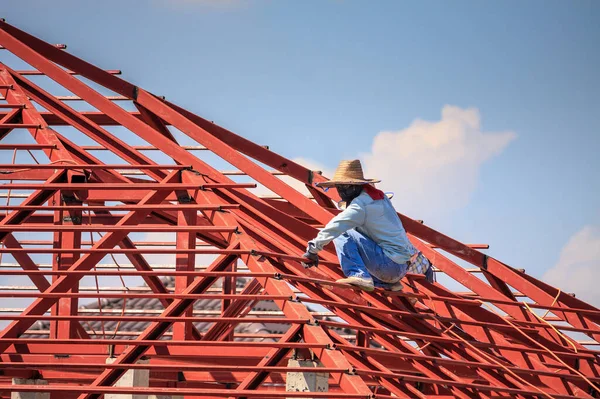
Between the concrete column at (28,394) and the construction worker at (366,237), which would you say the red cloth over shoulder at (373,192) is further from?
the concrete column at (28,394)

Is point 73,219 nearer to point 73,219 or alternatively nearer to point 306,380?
point 73,219

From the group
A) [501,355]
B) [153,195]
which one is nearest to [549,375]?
[501,355]

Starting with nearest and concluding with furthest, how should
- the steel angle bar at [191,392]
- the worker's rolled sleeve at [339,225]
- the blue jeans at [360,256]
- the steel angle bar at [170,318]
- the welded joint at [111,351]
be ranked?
the steel angle bar at [191,392] < the steel angle bar at [170,318] < the worker's rolled sleeve at [339,225] < the blue jeans at [360,256] < the welded joint at [111,351]

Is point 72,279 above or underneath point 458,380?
above

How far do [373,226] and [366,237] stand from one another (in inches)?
7.9

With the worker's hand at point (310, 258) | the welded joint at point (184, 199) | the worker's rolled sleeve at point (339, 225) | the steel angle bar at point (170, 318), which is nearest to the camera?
the steel angle bar at point (170, 318)

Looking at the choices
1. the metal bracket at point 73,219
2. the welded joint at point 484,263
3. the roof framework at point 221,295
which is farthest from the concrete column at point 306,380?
the welded joint at point 484,263

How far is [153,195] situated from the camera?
484 inches

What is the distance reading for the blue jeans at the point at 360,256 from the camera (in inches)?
437

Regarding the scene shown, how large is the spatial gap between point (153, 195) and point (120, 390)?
319 centimetres

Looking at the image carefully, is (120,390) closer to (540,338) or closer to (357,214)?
(357,214)

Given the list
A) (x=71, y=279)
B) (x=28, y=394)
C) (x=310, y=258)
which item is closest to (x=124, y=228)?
(x=71, y=279)

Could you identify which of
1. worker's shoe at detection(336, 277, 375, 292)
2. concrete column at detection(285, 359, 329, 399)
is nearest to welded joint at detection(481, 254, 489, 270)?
worker's shoe at detection(336, 277, 375, 292)

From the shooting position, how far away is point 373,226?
436 inches
